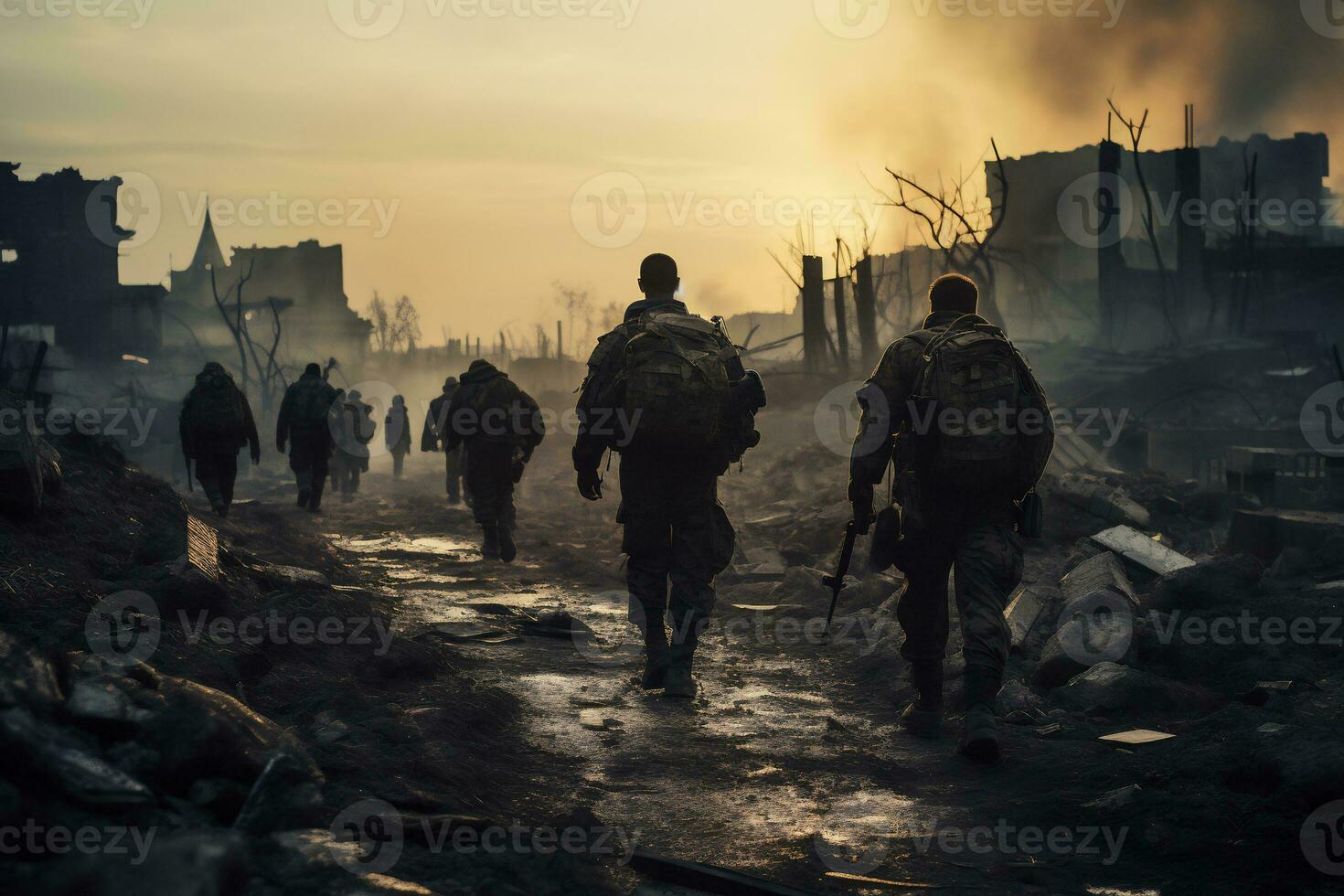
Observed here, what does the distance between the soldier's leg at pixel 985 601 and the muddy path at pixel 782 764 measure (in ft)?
0.79

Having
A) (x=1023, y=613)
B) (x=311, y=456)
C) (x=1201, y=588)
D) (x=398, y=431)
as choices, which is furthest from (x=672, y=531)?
(x=398, y=431)

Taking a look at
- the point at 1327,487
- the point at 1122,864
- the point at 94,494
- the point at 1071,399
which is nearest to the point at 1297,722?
the point at 1122,864

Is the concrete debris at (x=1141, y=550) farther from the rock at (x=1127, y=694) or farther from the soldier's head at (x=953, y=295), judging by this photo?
the soldier's head at (x=953, y=295)

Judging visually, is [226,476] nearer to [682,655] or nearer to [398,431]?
[682,655]

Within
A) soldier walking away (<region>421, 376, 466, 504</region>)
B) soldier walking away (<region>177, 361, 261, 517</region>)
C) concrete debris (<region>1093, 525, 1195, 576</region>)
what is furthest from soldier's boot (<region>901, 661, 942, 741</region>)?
soldier walking away (<region>421, 376, 466, 504</region>)

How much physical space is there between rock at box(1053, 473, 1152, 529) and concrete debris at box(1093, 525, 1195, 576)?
0.65 metres

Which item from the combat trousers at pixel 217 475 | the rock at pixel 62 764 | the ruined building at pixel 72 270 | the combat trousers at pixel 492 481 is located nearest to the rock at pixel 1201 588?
the rock at pixel 62 764

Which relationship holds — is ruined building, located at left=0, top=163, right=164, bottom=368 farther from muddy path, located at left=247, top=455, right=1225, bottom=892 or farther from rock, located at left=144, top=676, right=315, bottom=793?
rock, located at left=144, top=676, right=315, bottom=793

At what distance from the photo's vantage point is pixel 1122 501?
8516 millimetres

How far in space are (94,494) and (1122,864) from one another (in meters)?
5.88

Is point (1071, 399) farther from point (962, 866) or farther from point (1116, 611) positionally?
point (962, 866)

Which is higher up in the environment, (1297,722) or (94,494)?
(94,494)

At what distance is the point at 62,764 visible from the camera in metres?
2.54

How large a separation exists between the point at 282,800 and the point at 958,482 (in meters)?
2.94
